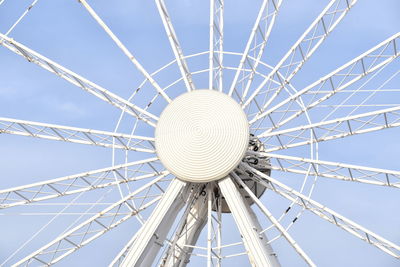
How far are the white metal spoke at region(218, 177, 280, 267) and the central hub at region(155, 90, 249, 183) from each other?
2.99ft

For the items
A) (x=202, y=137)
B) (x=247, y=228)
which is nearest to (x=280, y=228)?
(x=247, y=228)

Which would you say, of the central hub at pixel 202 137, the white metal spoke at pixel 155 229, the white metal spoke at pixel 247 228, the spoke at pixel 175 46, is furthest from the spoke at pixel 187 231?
the spoke at pixel 175 46

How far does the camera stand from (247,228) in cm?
3097

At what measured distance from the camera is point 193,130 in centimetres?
3086

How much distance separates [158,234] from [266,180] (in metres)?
6.96

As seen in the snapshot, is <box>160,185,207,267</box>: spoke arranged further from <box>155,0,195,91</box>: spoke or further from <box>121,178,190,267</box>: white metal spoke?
<box>155,0,195,91</box>: spoke

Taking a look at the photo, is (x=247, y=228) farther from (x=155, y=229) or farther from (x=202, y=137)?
(x=202, y=137)

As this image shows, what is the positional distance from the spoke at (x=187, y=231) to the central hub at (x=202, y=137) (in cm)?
412

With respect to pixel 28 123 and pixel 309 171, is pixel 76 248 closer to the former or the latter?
pixel 28 123

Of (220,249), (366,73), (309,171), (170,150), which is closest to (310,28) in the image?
(366,73)

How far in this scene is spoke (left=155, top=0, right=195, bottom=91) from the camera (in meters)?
34.6

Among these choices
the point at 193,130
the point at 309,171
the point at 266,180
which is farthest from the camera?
the point at 266,180

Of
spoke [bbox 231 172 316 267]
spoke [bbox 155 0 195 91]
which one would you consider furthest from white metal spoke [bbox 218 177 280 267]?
spoke [bbox 155 0 195 91]

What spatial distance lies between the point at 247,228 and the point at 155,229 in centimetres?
440
